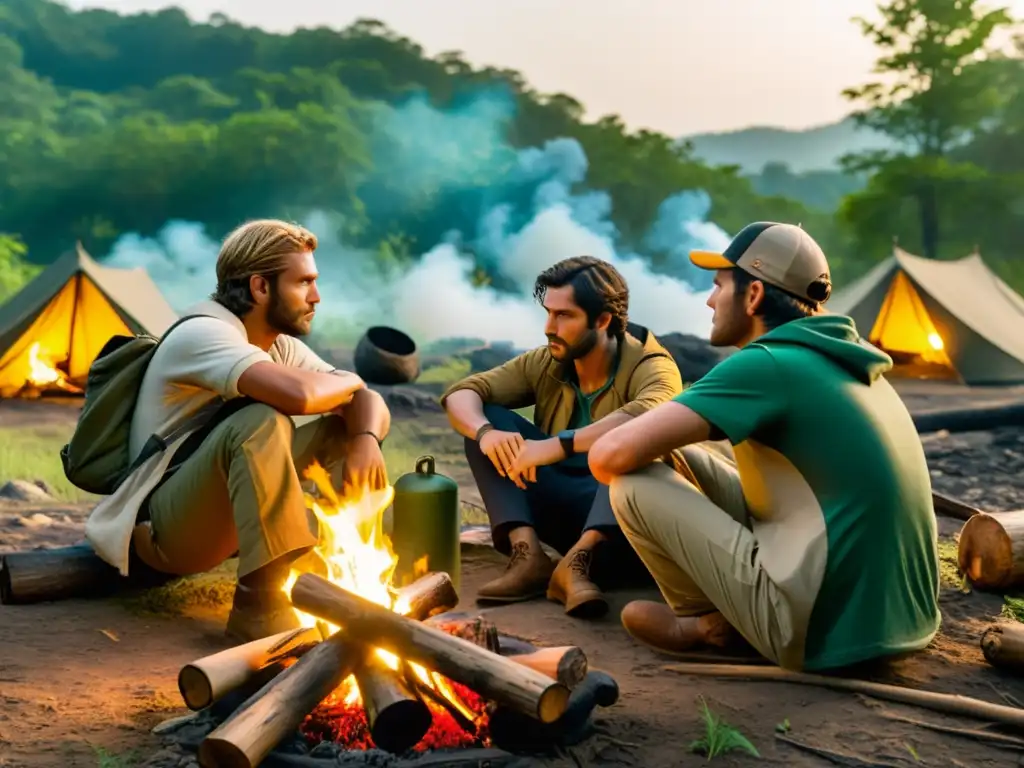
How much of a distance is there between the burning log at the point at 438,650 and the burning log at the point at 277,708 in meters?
0.08

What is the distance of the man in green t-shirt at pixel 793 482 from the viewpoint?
335 cm

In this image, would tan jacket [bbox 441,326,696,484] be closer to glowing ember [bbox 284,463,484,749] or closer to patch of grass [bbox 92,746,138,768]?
glowing ember [bbox 284,463,484,749]

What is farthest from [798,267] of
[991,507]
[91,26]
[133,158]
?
[91,26]

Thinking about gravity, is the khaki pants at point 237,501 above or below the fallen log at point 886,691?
above

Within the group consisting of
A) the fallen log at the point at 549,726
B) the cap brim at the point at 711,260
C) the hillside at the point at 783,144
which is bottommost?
the fallen log at the point at 549,726

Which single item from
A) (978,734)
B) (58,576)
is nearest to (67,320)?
(58,576)

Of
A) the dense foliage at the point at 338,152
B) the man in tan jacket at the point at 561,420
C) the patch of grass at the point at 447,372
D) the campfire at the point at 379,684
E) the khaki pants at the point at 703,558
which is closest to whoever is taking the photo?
the campfire at the point at 379,684

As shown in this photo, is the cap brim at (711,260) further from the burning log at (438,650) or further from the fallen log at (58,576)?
the fallen log at (58,576)

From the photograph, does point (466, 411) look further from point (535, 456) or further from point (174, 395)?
point (174, 395)

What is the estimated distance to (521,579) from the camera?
15.0 ft

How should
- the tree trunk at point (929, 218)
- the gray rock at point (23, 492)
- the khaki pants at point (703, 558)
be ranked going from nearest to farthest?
the khaki pants at point (703, 558) < the gray rock at point (23, 492) < the tree trunk at point (929, 218)

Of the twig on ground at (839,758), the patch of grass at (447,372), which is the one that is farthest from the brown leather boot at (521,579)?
the patch of grass at (447,372)

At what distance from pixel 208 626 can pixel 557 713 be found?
79.6 inches

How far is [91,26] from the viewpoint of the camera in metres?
41.2
